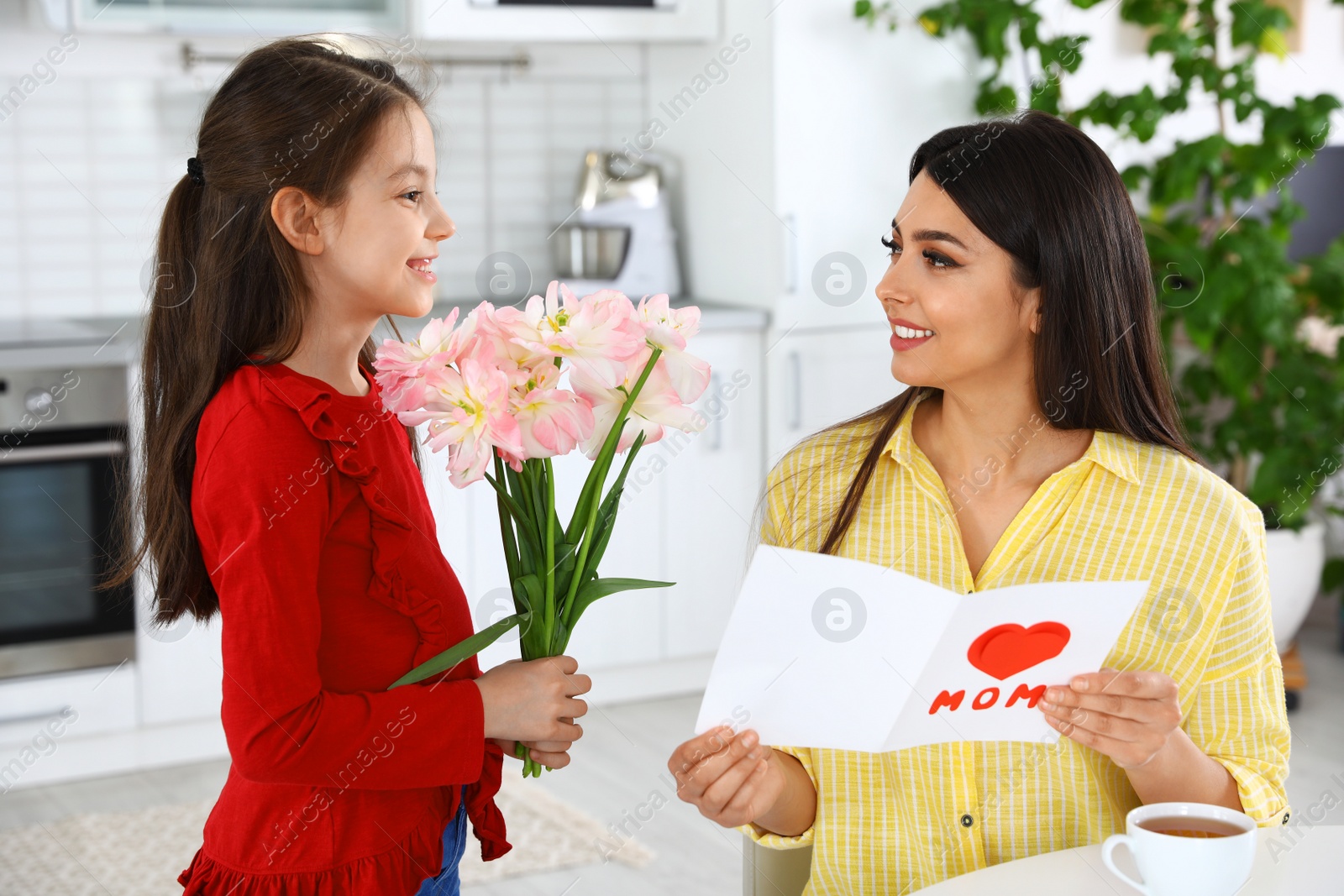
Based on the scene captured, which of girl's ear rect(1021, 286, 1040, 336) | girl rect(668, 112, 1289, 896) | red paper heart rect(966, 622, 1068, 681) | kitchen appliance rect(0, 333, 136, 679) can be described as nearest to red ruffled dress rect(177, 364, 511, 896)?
girl rect(668, 112, 1289, 896)

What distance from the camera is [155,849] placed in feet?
8.53

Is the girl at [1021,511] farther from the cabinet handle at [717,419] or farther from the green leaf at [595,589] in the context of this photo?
the cabinet handle at [717,419]

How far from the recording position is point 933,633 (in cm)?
101

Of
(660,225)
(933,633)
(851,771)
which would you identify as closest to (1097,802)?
(851,771)

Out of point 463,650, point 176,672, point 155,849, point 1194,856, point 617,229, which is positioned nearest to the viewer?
point 1194,856

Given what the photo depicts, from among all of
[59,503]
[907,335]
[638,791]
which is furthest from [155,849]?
[907,335]

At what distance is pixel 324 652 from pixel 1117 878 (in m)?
0.65

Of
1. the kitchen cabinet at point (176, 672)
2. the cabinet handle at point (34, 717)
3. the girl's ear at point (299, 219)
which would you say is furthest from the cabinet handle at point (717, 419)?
the girl's ear at point (299, 219)

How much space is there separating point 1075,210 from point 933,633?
1.77 feet

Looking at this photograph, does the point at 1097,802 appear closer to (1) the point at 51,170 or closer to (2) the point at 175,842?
(2) the point at 175,842

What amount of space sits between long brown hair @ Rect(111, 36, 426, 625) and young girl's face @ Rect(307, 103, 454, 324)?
0.01 m

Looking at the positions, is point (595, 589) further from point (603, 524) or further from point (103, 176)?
point (103, 176)

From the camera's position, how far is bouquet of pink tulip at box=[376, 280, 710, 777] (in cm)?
96

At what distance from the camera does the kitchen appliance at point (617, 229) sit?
3.55m
